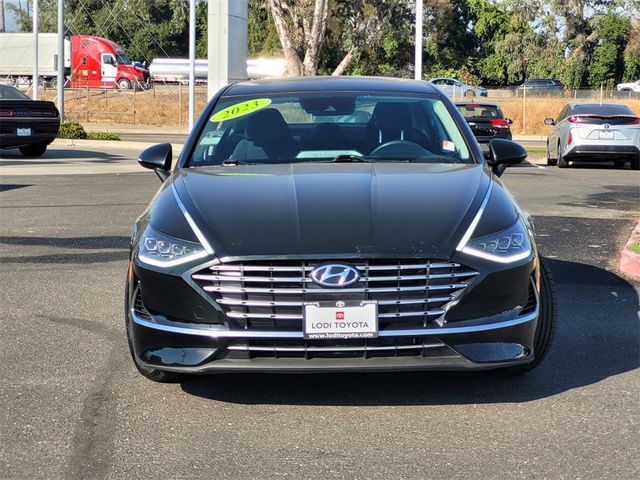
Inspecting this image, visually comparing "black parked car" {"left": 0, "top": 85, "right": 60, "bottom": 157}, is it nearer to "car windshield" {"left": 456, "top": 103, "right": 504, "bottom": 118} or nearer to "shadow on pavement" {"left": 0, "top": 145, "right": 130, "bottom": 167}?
A: "shadow on pavement" {"left": 0, "top": 145, "right": 130, "bottom": 167}

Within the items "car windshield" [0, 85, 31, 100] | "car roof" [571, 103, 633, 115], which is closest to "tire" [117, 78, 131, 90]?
"car windshield" [0, 85, 31, 100]

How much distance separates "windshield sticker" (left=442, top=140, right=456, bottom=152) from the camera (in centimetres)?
602

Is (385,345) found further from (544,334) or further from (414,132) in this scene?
(414,132)

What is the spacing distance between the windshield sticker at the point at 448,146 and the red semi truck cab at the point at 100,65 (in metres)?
55.2

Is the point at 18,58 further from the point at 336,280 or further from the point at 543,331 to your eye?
the point at 336,280

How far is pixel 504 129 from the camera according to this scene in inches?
891

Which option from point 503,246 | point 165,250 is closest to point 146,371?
point 165,250

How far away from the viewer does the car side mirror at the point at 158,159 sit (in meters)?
6.15

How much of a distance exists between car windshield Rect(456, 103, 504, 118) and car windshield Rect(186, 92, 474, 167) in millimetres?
16686

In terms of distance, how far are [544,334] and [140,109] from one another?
44174mm

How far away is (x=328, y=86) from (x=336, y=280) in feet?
8.29

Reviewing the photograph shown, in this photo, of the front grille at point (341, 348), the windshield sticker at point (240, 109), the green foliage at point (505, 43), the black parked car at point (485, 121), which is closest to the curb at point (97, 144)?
the black parked car at point (485, 121)

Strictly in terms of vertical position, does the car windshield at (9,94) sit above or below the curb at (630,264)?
above

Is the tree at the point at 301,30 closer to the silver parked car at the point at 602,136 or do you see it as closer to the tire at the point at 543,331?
the silver parked car at the point at 602,136
